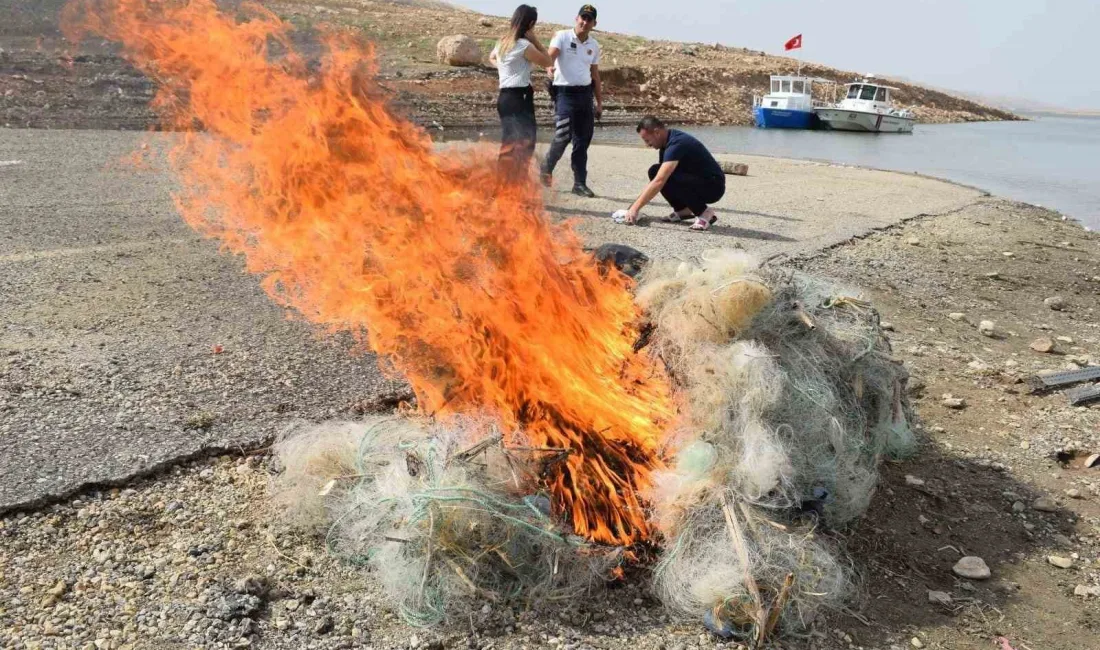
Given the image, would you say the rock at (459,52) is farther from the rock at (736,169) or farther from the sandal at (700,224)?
the sandal at (700,224)

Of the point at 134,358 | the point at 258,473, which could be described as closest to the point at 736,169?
the point at 134,358

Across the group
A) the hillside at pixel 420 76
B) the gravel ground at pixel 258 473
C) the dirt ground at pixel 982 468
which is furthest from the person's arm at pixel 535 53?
the dirt ground at pixel 982 468

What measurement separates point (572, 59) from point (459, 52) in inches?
728

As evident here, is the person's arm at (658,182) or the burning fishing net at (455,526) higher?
the person's arm at (658,182)

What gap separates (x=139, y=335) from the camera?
4.83 meters

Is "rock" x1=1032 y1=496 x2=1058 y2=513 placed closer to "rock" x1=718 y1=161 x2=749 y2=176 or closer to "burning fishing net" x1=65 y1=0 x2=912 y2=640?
"burning fishing net" x1=65 y1=0 x2=912 y2=640

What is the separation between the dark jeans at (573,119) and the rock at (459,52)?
18248 mm

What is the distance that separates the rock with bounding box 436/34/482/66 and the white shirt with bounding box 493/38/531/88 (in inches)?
754

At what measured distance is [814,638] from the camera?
9.49 feet

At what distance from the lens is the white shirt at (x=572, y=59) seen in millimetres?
9055

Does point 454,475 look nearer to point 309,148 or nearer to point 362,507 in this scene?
point 362,507

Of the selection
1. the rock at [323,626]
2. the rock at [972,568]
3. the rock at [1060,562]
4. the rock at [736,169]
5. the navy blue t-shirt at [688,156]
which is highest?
the navy blue t-shirt at [688,156]

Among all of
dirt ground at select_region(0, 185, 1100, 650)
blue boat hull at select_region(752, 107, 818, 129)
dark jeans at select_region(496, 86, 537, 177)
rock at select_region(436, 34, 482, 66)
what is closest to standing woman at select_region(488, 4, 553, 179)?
dark jeans at select_region(496, 86, 537, 177)

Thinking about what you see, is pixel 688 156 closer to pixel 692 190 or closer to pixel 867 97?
pixel 692 190
